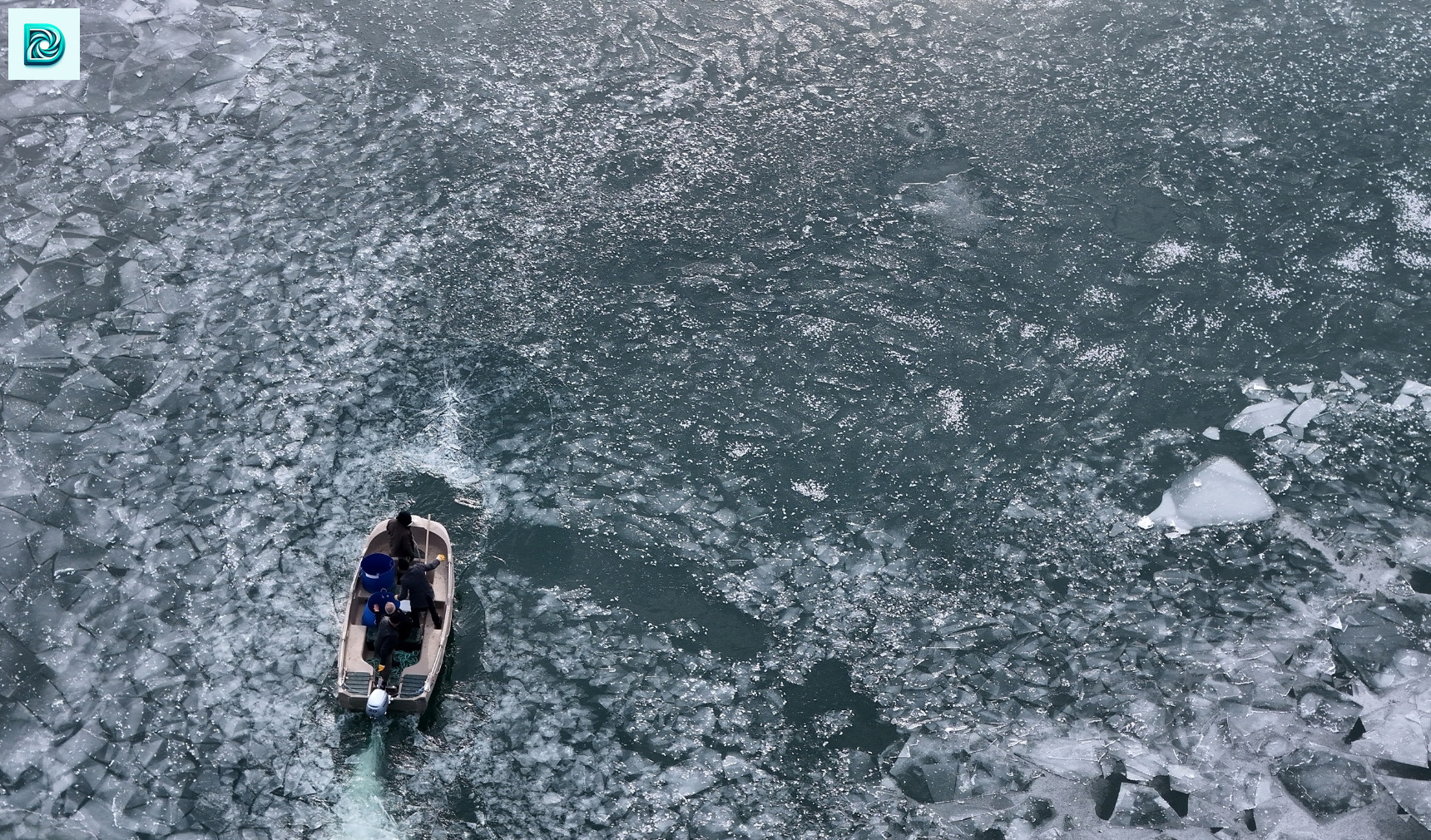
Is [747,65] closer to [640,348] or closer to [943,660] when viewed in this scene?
[640,348]

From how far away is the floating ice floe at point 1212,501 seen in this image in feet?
37.9

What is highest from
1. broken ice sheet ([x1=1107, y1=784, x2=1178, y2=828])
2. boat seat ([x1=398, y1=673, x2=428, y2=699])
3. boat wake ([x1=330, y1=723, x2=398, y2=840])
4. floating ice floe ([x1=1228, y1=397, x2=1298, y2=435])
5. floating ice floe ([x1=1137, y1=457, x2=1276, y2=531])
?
floating ice floe ([x1=1228, y1=397, x2=1298, y2=435])

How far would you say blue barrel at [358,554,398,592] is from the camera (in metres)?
10.0

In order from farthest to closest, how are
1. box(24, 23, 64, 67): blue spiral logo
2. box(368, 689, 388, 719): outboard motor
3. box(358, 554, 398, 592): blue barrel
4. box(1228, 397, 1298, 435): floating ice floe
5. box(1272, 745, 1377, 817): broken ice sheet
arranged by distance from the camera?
box(24, 23, 64, 67): blue spiral logo
box(1228, 397, 1298, 435): floating ice floe
box(358, 554, 398, 592): blue barrel
box(1272, 745, 1377, 817): broken ice sheet
box(368, 689, 388, 719): outboard motor

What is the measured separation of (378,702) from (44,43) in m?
11.0

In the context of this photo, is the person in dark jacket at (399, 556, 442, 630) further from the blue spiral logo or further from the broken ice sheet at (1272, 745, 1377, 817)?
the blue spiral logo

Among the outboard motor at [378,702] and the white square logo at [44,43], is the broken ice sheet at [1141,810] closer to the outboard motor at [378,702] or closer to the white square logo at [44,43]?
the outboard motor at [378,702]

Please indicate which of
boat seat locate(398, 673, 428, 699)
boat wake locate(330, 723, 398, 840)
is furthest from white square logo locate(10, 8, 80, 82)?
boat wake locate(330, 723, 398, 840)

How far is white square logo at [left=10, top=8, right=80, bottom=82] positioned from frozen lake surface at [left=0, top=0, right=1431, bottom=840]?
0.28 meters

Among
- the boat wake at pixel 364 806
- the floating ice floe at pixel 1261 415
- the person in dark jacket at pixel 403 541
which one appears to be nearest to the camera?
the boat wake at pixel 364 806

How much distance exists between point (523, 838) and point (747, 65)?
10443 mm

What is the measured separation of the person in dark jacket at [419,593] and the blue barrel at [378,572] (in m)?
0.17

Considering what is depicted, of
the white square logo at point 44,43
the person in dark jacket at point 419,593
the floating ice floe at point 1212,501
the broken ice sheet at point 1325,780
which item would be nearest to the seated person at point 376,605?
the person in dark jacket at point 419,593

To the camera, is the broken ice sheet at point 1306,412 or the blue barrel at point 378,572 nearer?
the blue barrel at point 378,572
